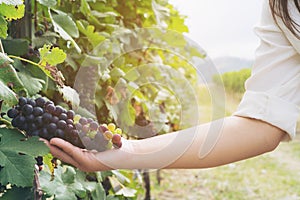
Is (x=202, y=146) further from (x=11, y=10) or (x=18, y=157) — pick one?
(x=11, y=10)

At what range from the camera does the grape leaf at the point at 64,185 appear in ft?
4.48

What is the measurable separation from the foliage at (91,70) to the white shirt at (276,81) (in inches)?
16.6

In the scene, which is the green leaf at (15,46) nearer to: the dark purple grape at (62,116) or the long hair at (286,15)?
the dark purple grape at (62,116)

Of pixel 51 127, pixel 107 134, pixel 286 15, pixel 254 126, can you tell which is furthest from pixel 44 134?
pixel 286 15

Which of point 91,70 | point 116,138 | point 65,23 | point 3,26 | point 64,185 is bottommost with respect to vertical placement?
point 64,185

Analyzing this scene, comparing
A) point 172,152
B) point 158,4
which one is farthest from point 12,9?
point 158,4

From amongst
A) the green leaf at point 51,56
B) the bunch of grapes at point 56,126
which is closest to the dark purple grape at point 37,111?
the bunch of grapes at point 56,126

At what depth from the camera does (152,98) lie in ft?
9.60

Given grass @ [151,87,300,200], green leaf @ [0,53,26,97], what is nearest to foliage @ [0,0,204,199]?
green leaf @ [0,53,26,97]

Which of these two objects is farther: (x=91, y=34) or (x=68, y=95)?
(x=91, y=34)

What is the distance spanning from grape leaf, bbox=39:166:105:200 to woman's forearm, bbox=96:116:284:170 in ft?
0.71

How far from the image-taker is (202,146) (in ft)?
3.96

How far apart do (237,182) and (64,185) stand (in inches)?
183

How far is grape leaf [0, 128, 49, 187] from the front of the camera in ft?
3.74
